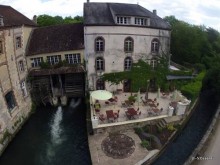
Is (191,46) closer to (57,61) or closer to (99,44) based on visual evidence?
(99,44)

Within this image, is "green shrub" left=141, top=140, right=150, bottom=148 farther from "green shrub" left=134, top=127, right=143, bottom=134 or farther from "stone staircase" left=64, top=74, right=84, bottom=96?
"stone staircase" left=64, top=74, right=84, bottom=96

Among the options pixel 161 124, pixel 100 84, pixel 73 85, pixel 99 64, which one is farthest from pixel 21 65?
pixel 161 124

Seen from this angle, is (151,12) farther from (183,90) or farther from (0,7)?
(0,7)

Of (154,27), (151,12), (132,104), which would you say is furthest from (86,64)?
(151,12)

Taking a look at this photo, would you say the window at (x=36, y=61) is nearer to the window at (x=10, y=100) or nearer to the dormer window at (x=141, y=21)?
the window at (x=10, y=100)

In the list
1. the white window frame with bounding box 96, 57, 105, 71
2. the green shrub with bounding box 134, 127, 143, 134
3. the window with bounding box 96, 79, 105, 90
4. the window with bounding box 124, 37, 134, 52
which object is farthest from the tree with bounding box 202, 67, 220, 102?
the white window frame with bounding box 96, 57, 105, 71

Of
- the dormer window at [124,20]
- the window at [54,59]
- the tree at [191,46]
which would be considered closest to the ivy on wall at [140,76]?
the dormer window at [124,20]
